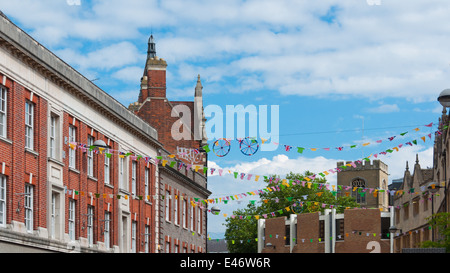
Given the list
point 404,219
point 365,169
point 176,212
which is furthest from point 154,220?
point 365,169

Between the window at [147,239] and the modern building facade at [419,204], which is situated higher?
the modern building facade at [419,204]

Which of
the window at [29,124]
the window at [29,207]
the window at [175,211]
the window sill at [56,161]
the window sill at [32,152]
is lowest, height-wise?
the window at [29,207]

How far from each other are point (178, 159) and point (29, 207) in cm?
2603

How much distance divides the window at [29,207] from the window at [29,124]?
1.64 m

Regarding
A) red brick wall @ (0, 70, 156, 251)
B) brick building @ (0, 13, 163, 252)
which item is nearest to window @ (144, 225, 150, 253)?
brick building @ (0, 13, 163, 252)

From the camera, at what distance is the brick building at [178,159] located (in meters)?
55.1

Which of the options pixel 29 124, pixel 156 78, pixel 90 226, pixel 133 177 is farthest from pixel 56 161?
pixel 156 78

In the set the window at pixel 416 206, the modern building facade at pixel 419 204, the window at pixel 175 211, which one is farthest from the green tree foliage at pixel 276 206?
the window at pixel 175 211

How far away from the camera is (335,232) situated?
98125 millimetres

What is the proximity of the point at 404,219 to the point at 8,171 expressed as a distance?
61071 millimetres

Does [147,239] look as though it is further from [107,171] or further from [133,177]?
[107,171]

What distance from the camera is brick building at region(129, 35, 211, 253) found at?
55.1 metres

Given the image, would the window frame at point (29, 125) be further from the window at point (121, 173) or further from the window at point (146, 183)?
the window at point (146, 183)
